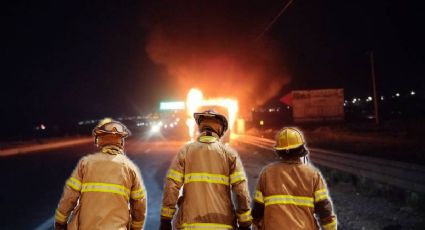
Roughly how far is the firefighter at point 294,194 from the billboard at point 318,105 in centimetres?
3972

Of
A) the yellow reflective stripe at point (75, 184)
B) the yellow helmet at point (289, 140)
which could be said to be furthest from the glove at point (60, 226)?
the yellow helmet at point (289, 140)

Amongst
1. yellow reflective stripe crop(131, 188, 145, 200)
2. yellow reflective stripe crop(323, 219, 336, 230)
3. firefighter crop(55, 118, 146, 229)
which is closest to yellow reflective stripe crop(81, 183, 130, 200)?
firefighter crop(55, 118, 146, 229)

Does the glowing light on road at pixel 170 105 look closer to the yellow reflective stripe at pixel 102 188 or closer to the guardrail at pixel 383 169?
the guardrail at pixel 383 169

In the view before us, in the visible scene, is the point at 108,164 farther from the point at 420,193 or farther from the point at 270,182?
the point at 420,193

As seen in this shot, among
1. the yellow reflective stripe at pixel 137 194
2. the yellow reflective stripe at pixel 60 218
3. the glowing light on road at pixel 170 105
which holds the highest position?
the glowing light on road at pixel 170 105

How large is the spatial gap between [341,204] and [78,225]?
6.22 m

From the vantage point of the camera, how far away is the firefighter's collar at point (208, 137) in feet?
12.6

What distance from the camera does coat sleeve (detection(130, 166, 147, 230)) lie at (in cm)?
369

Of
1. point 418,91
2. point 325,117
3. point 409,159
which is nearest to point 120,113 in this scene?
point 418,91

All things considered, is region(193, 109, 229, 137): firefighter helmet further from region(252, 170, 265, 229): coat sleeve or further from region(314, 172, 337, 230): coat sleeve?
region(314, 172, 337, 230): coat sleeve

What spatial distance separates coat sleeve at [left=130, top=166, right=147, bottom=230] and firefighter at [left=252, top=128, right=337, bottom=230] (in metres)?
1.20

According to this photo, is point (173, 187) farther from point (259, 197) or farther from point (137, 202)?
point (259, 197)

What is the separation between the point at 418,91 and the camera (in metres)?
92.5

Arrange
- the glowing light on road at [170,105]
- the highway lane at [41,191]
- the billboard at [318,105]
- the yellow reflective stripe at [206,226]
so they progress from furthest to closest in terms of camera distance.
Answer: the glowing light on road at [170,105], the billboard at [318,105], the highway lane at [41,191], the yellow reflective stripe at [206,226]
